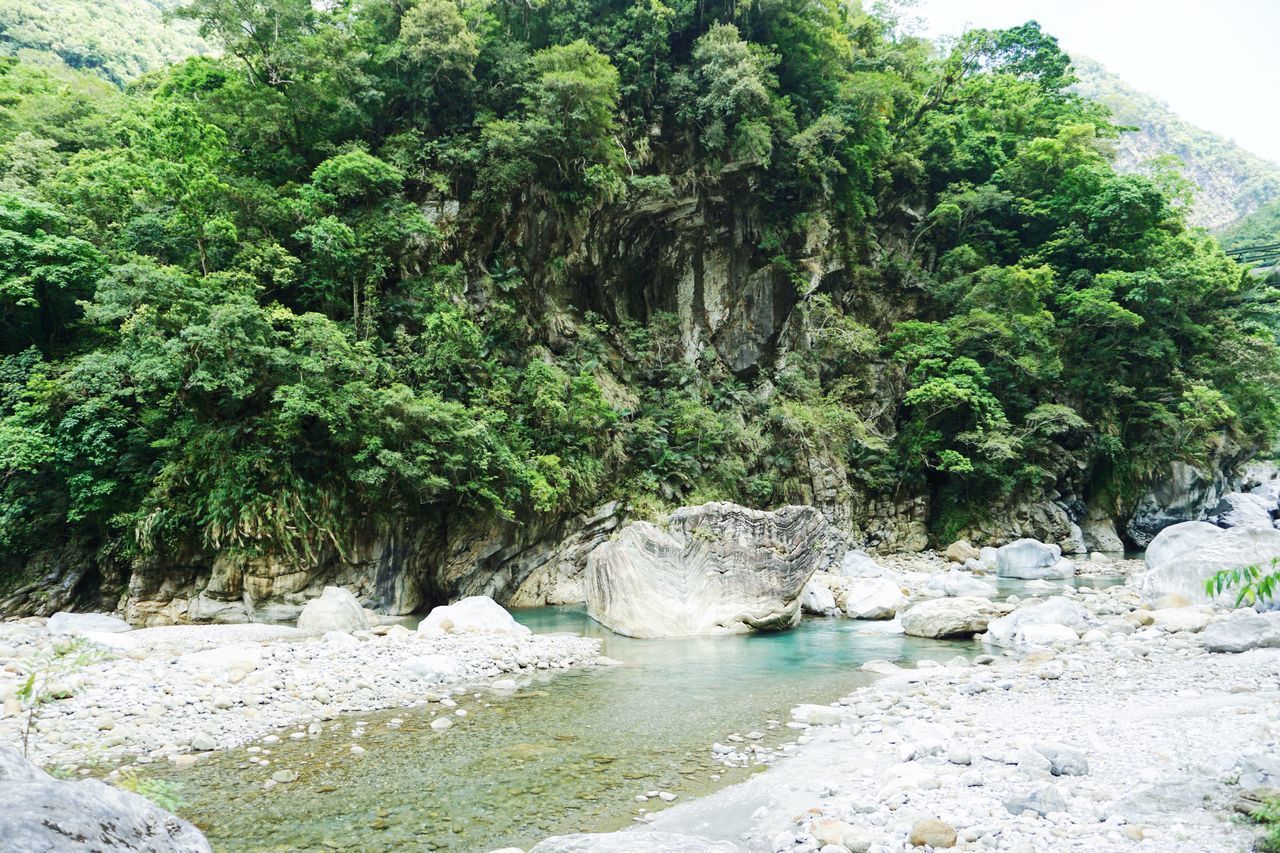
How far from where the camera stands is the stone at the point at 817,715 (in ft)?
21.4

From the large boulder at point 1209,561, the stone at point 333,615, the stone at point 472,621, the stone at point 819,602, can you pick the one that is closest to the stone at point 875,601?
the stone at point 819,602

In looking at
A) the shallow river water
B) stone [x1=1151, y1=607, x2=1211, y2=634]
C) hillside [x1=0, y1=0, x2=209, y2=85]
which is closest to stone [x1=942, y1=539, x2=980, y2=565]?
stone [x1=1151, y1=607, x2=1211, y2=634]

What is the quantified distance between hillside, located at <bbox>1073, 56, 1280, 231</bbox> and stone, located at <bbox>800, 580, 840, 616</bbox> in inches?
3260

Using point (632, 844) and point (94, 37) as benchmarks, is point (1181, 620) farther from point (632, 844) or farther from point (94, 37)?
point (94, 37)

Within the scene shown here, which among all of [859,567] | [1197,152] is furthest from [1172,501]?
[1197,152]

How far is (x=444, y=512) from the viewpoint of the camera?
1542cm

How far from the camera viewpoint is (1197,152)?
8544cm

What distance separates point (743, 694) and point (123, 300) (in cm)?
1269

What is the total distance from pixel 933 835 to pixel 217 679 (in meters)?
7.34

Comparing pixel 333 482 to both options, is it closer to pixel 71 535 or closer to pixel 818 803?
pixel 71 535

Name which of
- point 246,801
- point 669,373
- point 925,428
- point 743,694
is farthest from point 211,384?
point 925,428

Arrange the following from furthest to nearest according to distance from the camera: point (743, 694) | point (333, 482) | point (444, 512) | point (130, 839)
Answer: point (444, 512) < point (333, 482) < point (743, 694) < point (130, 839)

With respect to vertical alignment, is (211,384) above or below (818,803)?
above

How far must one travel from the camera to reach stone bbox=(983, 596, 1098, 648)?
31.6 ft
